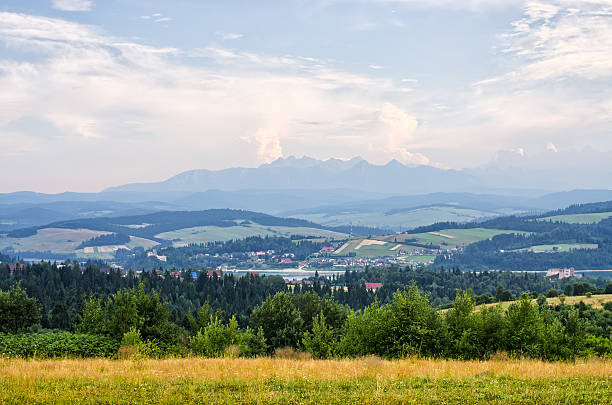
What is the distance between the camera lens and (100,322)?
6881cm

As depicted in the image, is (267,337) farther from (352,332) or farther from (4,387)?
(4,387)

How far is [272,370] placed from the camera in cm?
2705

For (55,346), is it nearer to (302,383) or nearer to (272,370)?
(272,370)

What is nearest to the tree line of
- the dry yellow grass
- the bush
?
the bush

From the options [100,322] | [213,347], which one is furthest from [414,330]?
[100,322]

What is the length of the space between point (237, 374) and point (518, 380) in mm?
13975

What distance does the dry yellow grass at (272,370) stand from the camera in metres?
24.8

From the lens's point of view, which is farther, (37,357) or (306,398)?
(37,357)

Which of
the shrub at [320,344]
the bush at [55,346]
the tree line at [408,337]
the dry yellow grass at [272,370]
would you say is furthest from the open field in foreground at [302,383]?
the shrub at [320,344]

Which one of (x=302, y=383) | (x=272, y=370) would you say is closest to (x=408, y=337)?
(x=272, y=370)

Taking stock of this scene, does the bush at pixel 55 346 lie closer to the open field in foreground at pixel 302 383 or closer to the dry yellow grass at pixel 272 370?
the dry yellow grass at pixel 272 370

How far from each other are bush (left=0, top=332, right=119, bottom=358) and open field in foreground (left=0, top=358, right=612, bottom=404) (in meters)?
7.39

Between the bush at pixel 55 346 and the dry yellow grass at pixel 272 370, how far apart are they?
23.6 ft

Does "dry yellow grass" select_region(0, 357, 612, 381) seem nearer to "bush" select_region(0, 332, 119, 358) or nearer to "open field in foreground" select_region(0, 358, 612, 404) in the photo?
"open field in foreground" select_region(0, 358, 612, 404)
